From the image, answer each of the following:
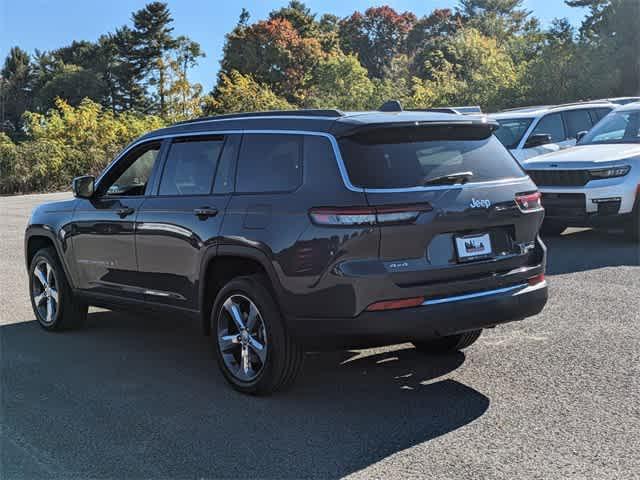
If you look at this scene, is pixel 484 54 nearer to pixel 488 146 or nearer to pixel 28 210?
pixel 28 210

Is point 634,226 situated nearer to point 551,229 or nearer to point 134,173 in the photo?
point 551,229

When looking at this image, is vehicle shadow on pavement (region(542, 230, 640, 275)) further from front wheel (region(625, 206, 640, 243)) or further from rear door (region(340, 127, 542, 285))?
rear door (region(340, 127, 542, 285))

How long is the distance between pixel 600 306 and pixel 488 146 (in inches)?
110

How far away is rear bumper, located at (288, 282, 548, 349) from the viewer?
16.4 ft

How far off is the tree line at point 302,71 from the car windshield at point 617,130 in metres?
18.7

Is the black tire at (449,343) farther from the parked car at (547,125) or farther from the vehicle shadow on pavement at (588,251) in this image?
the parked car at (547,125)

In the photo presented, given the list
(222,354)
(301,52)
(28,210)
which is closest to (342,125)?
(222,354)

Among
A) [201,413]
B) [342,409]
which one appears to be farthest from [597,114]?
[201,413]

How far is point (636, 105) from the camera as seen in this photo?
1303 cm

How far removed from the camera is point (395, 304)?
4984 mm

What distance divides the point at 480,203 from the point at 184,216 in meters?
2.11

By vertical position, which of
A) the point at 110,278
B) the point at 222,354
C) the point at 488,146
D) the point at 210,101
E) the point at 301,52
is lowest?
the point at 222,354

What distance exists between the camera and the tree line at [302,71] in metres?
31.6

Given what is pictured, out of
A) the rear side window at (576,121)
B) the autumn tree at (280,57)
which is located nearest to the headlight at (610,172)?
the rear side window at (576,121)
